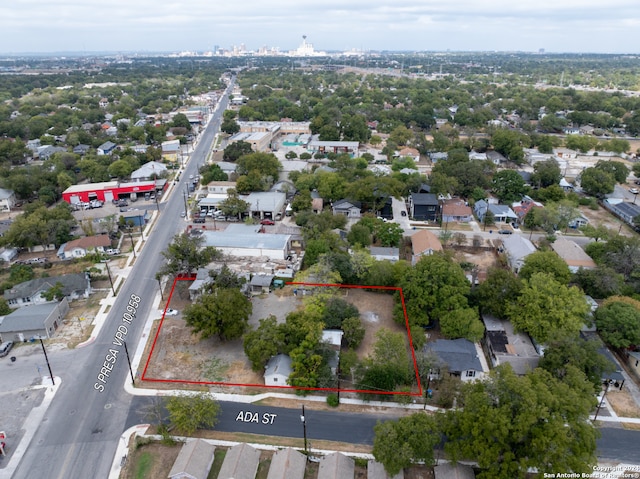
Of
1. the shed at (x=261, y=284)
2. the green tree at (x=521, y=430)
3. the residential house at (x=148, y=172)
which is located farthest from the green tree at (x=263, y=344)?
the residential house at (x=148, y=172)

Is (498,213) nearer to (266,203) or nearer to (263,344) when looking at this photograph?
(266,203)

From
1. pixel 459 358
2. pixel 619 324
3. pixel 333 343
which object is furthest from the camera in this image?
pixel 333 343

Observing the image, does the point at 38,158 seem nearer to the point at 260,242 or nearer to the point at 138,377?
the point at 260,242

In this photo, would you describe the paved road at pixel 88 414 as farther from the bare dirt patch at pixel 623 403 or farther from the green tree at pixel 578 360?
the bare dirt patch at pixel 623 403

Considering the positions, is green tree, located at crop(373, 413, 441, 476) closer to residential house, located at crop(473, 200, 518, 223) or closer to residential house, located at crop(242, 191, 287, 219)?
residential house, located at crop(242, 191, 287, 219)

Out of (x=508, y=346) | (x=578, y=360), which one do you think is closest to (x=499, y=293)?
(x=508, y=346)

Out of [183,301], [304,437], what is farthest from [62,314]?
[304,437]
